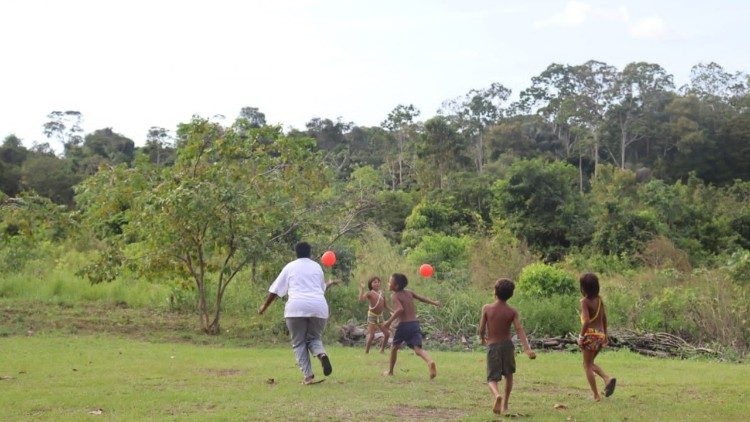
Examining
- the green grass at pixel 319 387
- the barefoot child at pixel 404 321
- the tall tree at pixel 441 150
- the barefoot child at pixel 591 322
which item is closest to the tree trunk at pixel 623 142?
the tall tree at pixel 441 150

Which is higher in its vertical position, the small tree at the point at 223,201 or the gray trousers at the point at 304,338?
the small tree at the point at 223,201

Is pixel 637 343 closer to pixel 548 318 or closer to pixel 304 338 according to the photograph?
pixel 548 318

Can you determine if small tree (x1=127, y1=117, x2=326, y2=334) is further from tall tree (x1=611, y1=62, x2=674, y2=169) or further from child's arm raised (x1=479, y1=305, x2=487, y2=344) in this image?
tall tree (x1=611, y1=62, x2=674, y2=169)

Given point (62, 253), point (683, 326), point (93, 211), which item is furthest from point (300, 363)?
point (62, 253)

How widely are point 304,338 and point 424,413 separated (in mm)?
2259

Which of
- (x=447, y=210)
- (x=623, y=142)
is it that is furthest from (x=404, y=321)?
(x=623, y=142)

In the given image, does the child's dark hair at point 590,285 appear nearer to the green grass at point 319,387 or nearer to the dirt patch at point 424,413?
the green grass at point 319,387

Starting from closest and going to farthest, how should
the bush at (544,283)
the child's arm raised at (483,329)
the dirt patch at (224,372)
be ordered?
the child's arm raised at (483,329) < the dirt patch at (224,372) < the bush at (544,283)

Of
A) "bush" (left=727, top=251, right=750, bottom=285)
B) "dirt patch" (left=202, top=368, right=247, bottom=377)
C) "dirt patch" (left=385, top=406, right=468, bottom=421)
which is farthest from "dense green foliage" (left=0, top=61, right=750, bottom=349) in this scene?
"dirt patch" (left=385, top=406, right=468, bottom=421)

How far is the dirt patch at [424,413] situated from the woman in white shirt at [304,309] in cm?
169

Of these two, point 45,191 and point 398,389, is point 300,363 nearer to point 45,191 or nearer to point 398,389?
point 398,389

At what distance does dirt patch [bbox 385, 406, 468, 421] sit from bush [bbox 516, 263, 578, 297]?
1253 cm

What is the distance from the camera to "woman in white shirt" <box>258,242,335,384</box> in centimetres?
1012

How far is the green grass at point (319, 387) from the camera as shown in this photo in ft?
27.7
